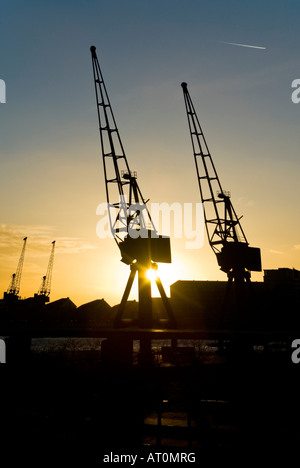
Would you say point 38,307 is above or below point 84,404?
above

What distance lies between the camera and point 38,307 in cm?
12738

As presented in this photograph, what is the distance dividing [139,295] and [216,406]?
2602cm

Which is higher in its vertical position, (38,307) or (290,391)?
(38,307)

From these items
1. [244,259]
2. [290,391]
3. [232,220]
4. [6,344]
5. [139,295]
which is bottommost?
[290,391]

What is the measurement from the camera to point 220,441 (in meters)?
9.30

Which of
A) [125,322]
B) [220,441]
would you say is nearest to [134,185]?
[125,322]

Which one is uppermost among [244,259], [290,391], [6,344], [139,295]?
[244,259]
